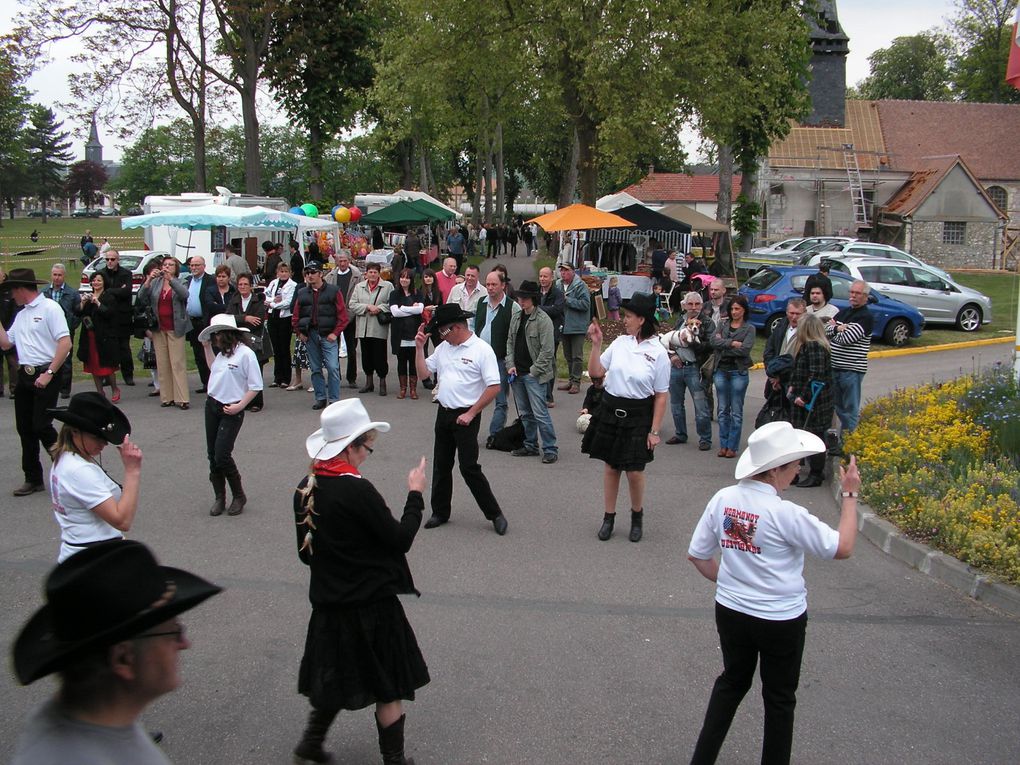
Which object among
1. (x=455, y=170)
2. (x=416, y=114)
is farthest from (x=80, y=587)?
(x=455, y=170)

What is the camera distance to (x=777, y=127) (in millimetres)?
30844

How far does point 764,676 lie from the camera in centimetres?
384

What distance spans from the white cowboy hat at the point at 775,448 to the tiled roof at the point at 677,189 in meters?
69.8

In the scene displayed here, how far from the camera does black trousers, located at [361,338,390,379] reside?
42.7 feet

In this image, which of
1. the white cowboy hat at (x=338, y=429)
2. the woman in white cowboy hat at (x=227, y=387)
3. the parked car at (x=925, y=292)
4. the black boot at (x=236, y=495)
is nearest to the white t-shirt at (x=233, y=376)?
the woman in white cowboy hat at (x=227, y=387)

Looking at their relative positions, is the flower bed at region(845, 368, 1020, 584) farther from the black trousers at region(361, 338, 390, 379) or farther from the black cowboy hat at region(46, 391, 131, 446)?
the black trousers at region(361, 338, 390, 379)

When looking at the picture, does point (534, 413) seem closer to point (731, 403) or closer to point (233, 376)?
point (731, 403)

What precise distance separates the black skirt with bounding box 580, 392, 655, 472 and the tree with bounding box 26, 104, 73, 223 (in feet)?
380

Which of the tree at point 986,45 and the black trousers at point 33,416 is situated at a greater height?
the tree at point 986,45

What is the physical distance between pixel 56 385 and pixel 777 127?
2763 centimetres

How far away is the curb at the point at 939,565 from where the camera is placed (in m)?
6.09

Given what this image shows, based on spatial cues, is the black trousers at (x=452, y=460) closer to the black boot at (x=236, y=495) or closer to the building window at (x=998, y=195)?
the black boot at (x=236, y=495)

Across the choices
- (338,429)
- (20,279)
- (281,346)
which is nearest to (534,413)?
(20,279)

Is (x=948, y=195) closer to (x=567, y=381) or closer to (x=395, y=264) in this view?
(x=395, y=264)
